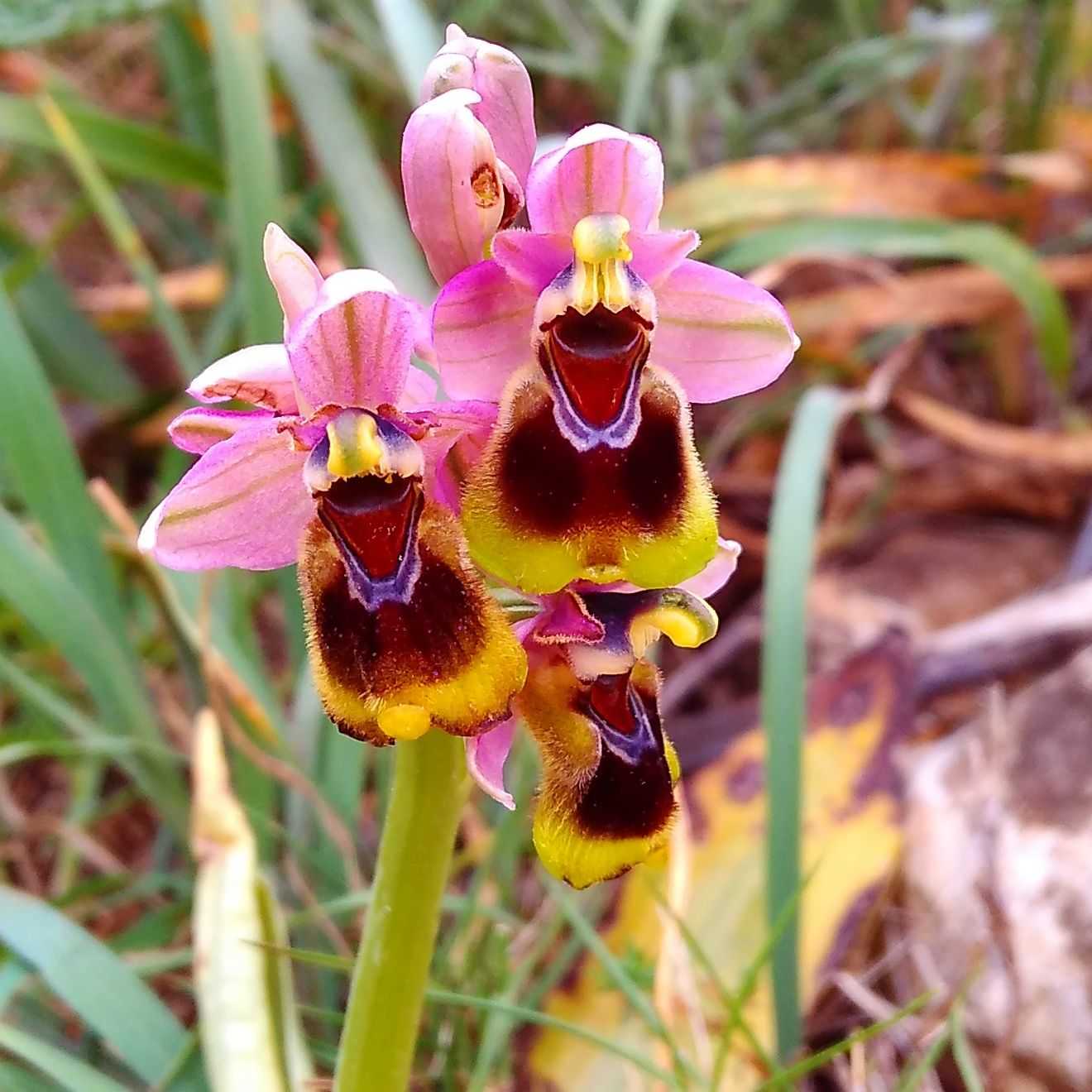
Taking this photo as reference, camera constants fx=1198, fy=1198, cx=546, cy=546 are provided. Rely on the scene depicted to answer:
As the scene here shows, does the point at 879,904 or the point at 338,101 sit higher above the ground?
the point at 338,101

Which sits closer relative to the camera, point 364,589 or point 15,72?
point 364,589

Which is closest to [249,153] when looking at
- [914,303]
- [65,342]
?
[65,342]

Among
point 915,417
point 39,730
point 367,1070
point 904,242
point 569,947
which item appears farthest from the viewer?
point 915,417

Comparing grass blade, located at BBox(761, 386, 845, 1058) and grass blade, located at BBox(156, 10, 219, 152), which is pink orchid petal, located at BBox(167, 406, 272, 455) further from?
grass blade, located at BBox(156, 10, 219, 152)

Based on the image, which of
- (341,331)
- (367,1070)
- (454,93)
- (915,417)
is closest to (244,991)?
(367,1070)

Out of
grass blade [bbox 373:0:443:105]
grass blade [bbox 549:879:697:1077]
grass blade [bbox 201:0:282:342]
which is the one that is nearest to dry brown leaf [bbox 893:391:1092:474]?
grass blade [bbox 373:0:443:105]

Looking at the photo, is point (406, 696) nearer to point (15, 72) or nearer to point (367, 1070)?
point (367, 1070)

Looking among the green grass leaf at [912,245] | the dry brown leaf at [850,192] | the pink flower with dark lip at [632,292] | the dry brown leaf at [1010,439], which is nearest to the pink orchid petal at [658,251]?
the pink flower with dark lip at [632,292]
